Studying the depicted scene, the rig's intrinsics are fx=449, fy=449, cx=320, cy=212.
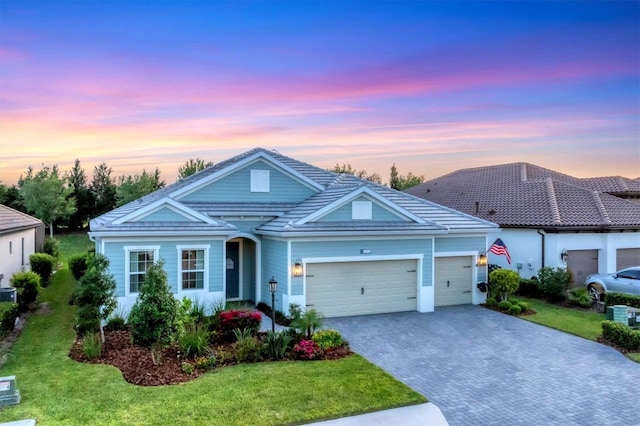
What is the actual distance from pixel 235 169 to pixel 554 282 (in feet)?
Result: 44.1

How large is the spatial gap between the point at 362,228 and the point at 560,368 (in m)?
7.24

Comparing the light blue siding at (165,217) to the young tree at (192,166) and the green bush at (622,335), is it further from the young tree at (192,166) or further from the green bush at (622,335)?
the young tree at (192,166)

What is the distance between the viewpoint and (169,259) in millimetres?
14773

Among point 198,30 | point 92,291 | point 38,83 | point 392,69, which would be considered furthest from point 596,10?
point 38,83

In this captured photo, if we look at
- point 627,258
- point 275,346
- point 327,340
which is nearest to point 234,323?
point 275,346

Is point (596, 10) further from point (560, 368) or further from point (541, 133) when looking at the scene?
point (560, 368)

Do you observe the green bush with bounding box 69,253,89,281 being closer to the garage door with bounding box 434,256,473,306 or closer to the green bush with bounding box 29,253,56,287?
the green bush with bounding box 29,253,56,287

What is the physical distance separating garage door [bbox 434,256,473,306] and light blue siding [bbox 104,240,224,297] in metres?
8.22

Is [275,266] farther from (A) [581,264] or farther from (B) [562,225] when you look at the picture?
(A) [581,264]

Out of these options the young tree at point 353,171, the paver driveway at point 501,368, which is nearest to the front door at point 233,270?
the paver driveway at point 501,368

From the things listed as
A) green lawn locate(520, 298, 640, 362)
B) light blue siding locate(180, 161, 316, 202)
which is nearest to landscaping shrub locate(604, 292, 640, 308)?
green lawn locate(520, 298, 640, 362)

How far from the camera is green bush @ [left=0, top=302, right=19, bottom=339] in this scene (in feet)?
38.8

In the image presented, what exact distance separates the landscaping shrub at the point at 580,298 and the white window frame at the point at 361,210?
8.73m

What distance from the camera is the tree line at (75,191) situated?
38.1 m
